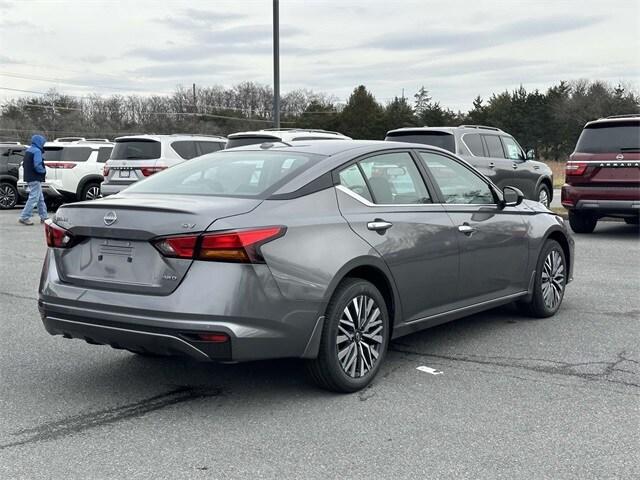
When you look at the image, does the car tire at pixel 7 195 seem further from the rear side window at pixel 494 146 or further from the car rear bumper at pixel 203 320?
the car rear bumper at pixel 203 320

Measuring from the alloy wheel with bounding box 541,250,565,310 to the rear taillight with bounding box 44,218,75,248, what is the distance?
4.07 meters

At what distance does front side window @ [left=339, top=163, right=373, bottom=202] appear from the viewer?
497 cm

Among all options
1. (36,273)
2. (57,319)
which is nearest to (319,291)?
(57,319)

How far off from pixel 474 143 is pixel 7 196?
43.2ft

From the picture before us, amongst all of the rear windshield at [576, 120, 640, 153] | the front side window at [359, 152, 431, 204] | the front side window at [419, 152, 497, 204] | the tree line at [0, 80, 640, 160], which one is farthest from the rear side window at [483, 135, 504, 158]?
the tree line at [0, 80, 640, 160]

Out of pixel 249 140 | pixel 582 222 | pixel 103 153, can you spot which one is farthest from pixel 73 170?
pixel 582 222

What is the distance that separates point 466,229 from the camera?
571cm

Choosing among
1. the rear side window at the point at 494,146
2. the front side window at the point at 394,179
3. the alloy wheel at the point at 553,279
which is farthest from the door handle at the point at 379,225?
the rear side window at the point at 494,146

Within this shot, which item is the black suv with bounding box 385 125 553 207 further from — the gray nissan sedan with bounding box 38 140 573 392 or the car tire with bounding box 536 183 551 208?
the gray nissan sedan with bounding box 38 140 573 392

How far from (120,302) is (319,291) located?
112 centimetres

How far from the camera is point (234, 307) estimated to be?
4121 mm

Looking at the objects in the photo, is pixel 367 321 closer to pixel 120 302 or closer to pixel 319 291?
pixel 319 291

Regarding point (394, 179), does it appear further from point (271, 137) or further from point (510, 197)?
point (271, 137)

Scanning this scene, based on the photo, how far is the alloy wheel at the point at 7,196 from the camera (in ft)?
68.2
